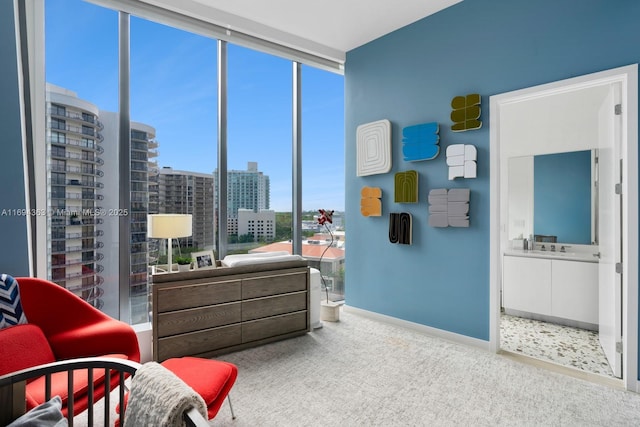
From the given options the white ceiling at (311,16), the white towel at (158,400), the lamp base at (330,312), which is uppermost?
the white ceiling at (311,16)

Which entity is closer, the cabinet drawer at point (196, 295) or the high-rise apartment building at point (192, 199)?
the cabinet drawer at point (196, 295)

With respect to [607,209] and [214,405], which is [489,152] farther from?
[214,405]

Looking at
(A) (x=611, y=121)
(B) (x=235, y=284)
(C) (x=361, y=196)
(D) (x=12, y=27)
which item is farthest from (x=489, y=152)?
(D) (x=12, y=27)

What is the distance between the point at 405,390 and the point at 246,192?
255 centimetres

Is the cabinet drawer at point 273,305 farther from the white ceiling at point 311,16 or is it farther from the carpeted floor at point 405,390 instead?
the white ceiling at point 311,16

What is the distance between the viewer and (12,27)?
7.98ft

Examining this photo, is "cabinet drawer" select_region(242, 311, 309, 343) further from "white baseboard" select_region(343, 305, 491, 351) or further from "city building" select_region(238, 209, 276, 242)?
"city building" select_region(238, 209, 276, 242)

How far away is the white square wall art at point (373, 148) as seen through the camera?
3.98 metres

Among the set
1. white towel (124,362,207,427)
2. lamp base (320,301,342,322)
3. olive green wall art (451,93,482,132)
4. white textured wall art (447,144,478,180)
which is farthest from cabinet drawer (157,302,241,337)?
olive green wall art (451,93,482,132)

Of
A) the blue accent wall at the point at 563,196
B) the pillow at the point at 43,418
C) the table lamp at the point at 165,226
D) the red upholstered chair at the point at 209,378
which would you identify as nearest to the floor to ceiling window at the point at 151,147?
the table lamp at the point at 165,226

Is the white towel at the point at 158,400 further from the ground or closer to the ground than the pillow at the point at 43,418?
further from the ground

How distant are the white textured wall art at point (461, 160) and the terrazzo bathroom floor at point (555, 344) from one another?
164 cm

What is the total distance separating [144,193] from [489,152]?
3129mm

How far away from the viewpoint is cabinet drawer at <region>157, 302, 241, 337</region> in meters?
2.81
